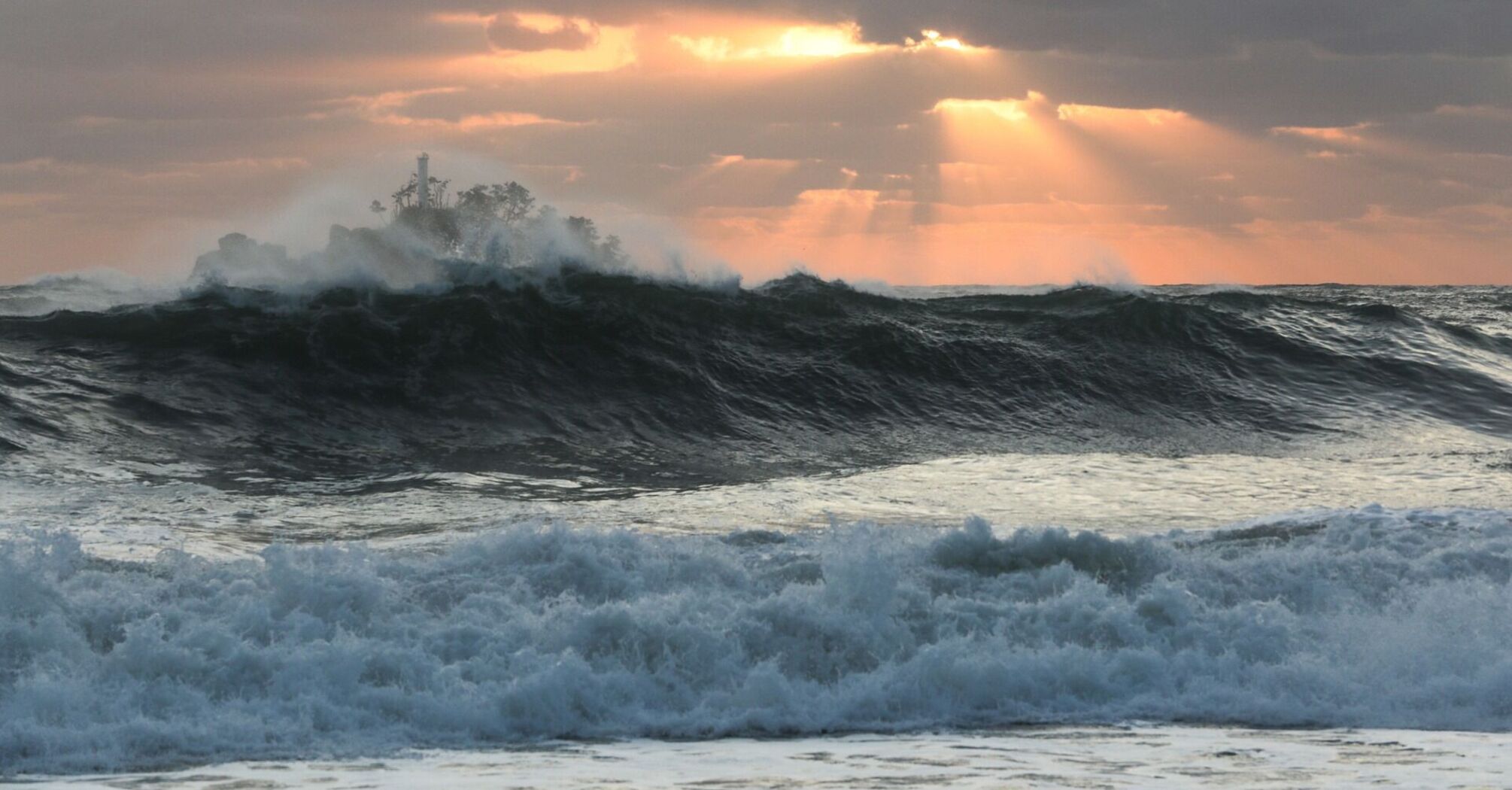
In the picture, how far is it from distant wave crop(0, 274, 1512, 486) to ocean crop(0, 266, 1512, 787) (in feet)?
0.35

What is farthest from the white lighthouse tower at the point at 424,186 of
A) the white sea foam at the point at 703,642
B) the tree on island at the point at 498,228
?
the white sea foam at the point at 703,642

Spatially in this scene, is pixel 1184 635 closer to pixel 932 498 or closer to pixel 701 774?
pixel 701 774

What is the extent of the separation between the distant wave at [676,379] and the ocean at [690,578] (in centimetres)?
11

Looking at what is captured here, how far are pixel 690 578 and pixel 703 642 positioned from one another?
3.15 ft

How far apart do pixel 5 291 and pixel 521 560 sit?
27.8 meters

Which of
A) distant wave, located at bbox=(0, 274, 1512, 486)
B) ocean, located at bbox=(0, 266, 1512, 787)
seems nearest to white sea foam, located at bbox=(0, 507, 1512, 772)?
ocean, located at bbox=(0, 266, 1512, 787)

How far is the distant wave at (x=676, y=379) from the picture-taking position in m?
14.2

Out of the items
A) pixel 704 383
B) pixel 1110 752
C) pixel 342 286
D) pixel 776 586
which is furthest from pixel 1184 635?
pixel 342 286

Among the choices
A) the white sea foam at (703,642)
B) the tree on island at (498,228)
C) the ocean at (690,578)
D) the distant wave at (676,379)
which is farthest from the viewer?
the tree on island at (498,228)

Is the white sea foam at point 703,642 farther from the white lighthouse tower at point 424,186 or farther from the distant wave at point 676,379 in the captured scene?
the white lighthouse tower at point 424,186

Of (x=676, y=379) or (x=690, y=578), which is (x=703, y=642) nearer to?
(x=690, y=578)

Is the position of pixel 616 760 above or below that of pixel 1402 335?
below

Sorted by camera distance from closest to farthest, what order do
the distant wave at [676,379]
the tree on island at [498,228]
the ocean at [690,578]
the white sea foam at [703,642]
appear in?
the ocean at [690,578] < the white sea foam at [703,642] < the distant wave at [676,379] < the tree on island at [498,228]

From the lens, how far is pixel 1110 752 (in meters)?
6.39
